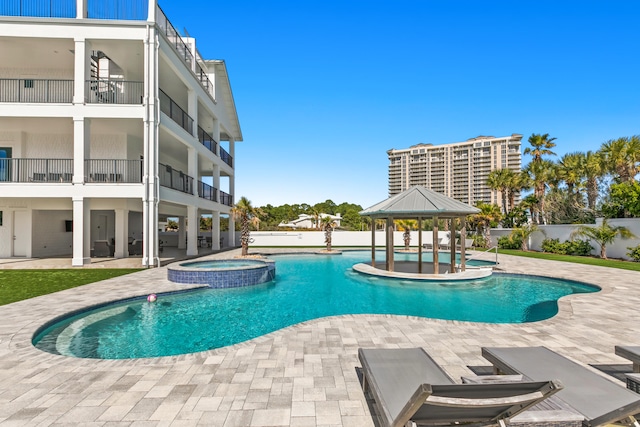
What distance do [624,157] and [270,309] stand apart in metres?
28.0

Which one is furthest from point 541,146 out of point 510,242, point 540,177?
point 510,242

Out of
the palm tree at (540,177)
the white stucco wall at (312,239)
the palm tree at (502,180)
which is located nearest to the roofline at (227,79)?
the white stucco wall at (312,239)

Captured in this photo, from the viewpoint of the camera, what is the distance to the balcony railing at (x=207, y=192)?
21377 millimetres

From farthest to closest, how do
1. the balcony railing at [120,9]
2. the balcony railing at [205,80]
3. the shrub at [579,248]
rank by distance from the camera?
the balcony railing at [205,80] → the shrub at [579,248] → the balcony railing at [120,9]

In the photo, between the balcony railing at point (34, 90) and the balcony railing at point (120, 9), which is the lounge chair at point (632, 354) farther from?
the balcony railing at point (34, 90)

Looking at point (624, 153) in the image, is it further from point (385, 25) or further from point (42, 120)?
point (42, 120)

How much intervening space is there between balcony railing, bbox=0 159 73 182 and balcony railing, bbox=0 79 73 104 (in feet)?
10.9

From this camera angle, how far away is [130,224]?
78.2 feet

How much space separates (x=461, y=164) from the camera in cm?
10050

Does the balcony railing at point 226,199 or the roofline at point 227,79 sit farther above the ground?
the roofline at point 227,79

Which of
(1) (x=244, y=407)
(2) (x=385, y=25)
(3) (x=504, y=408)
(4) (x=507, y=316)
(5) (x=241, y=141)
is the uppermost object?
(2) (x=385, y=25)

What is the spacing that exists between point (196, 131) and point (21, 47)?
878 centimetres

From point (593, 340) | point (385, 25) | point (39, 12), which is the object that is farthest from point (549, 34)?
point (39, 12)

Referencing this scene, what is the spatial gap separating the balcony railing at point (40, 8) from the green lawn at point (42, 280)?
12.0m
